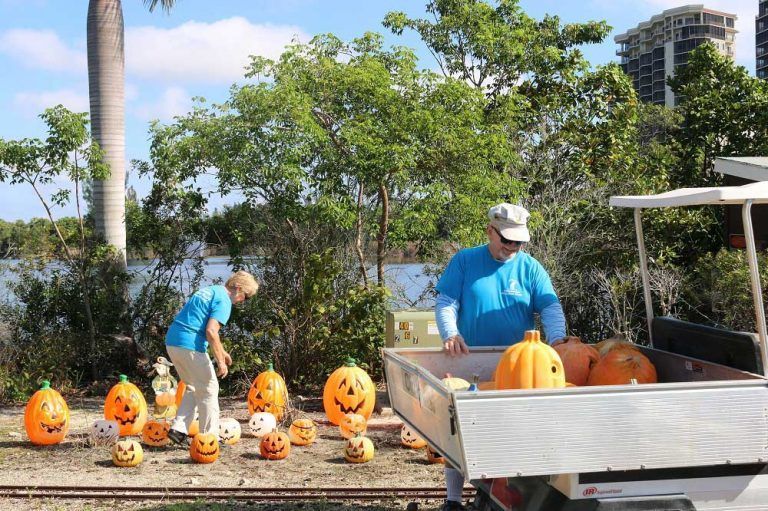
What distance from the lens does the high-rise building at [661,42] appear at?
3351 inches

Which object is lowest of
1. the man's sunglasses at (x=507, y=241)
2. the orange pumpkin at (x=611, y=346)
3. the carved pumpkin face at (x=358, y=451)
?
the carved pumpkin face at (x=358, y=451)

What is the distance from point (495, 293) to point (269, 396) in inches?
178

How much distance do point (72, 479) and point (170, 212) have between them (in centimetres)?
570

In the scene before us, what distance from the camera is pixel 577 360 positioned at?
560 centimetres

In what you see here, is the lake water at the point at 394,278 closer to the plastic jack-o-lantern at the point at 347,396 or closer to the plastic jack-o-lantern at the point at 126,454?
the plastic jack-o-lantern at the point at 347,396

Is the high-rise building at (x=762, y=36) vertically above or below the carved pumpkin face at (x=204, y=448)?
above

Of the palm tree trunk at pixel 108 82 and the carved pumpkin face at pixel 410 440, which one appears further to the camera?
the palm tree trunk at pixel 108 82

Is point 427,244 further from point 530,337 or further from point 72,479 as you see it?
point 530,337

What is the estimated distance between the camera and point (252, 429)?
9258 millimetres

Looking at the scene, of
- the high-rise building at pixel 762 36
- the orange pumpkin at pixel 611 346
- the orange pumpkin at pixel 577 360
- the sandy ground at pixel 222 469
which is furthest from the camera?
the high-rise building at pixel 762 36

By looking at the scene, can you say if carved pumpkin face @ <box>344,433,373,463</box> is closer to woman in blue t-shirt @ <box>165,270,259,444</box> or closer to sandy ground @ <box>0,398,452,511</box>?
sandy ground @ <box>0,398,452,511</box>

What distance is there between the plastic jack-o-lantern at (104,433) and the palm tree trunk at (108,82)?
6111 millimetres

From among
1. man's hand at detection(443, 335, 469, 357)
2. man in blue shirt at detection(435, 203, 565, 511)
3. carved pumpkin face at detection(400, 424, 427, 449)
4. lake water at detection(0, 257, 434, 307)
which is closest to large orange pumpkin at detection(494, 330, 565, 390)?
man's hand at detection(443, 335, 469, 357)

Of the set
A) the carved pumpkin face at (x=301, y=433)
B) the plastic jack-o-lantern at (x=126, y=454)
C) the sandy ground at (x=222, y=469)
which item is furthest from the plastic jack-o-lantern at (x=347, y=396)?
the plastic jack-o-lantern at (x=126, y=454)
